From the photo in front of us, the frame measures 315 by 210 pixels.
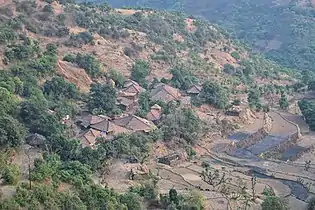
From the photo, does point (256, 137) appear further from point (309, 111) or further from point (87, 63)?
point (87, 63)

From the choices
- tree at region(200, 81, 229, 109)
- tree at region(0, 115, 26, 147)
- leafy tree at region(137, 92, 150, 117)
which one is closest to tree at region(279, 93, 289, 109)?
tree at region(200, 81, 229, 109)

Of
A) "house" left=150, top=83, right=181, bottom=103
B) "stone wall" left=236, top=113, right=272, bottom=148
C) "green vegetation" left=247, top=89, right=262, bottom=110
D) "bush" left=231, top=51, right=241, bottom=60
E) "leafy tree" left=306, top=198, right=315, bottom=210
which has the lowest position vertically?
"bush" left=231, top=51, right=241, bottom=60

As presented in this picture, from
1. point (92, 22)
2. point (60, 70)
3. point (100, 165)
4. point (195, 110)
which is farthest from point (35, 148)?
point (92, 22)

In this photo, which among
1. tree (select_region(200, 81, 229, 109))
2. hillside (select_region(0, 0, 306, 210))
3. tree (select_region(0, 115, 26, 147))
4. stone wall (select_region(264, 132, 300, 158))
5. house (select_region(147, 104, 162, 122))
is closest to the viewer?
hillside (select_region(0, 0, 306, 210))

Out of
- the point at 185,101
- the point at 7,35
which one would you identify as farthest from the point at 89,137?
the point at 7,35

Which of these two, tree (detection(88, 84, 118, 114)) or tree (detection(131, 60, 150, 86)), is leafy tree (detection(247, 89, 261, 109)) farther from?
tree (detection(88, 84, 118, 114))

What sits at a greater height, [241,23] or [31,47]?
[31,47]

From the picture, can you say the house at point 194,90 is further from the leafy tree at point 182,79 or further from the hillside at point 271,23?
the hillside at point 271,23

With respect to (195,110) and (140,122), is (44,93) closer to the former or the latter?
(140,122)
